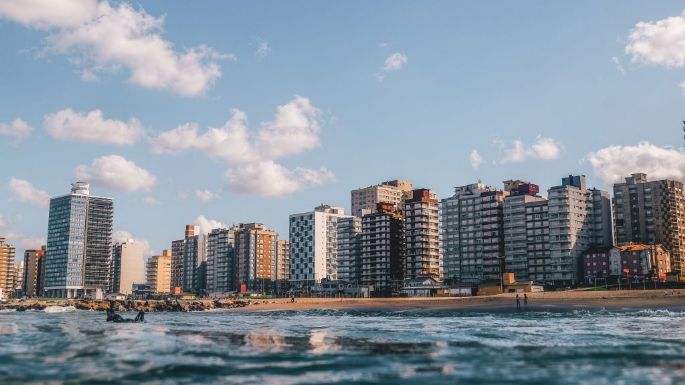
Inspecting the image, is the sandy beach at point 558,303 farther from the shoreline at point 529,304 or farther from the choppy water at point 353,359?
the choppy water at point 353,359

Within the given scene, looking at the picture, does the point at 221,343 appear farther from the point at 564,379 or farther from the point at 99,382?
the point at 564,379

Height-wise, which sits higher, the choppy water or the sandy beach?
the choppy water

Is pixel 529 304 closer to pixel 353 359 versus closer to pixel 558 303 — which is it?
pixel 558 303

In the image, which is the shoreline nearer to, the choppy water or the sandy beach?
the sandy beach

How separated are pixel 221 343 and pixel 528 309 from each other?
290 ft

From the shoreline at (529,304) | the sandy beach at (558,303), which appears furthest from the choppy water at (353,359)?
the sandy beach at (558,303)

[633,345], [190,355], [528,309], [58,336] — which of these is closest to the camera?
[190,355]

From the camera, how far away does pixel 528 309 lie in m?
126

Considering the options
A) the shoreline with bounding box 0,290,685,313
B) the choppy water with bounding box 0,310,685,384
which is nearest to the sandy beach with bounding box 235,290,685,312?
the shoreline with bounding box 0,290,685,313

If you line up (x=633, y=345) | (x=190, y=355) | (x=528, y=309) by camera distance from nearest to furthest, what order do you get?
1. (x=190, y=355)
2. (x=633, y=345)
3. (x=528, y=309)

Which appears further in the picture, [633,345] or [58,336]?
[58,336]

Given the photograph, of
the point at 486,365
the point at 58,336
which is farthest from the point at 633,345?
the point at 58,336

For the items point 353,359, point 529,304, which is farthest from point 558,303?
point 353,359

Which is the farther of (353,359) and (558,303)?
(558,303)
